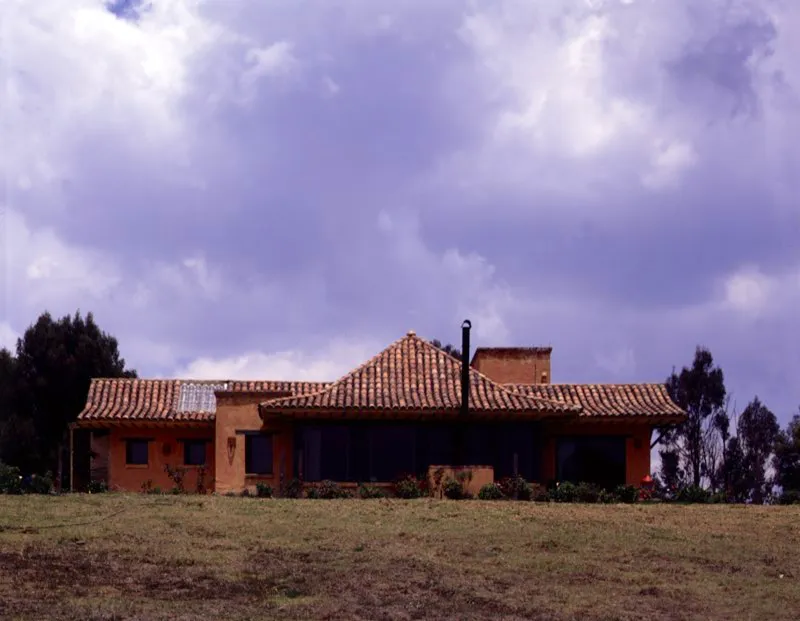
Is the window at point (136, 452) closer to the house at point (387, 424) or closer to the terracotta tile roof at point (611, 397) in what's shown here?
the house at point (387, 424)

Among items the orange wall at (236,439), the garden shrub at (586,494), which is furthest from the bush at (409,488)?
the orange wall at (236,439)

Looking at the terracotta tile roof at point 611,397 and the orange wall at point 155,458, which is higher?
the terracotta tile roof at point 611,397

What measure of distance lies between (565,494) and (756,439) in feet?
91.1

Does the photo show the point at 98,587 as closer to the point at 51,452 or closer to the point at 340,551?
the point at 340,551

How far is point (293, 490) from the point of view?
112 ft

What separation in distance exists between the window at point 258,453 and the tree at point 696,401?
80.1ft

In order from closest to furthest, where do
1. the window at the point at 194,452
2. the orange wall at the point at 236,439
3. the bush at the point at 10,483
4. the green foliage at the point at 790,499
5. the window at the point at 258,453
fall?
the bush at the point at 10,483
the green foliage at the point at 790,499
the orange wall at the point at 236,439
the window at the point at 258,453
the window at the point at 194,452

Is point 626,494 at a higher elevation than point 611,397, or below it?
below

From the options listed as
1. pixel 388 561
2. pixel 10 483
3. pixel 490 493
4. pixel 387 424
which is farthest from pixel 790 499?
pixel 10 483

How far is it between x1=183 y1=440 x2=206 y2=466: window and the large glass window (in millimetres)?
11566

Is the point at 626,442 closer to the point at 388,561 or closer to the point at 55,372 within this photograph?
the point at 388,561

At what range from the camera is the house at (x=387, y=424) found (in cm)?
3556

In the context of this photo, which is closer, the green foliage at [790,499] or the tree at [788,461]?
the green foliage at [790,499]

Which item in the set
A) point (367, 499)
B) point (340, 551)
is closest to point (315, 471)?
point (367, 499)
